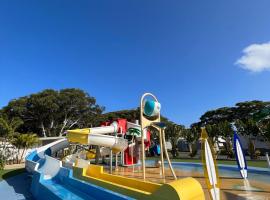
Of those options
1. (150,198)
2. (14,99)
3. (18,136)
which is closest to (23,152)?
(18,136)

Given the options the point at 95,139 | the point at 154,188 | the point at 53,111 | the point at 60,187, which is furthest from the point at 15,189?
the point at 53,111

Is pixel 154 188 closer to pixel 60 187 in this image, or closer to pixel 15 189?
pixel 60 187

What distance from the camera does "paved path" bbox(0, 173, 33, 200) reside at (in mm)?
11198

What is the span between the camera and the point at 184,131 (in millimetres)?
41094

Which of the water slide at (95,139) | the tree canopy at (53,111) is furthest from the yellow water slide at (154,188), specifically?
the tree canopy at (53,111)

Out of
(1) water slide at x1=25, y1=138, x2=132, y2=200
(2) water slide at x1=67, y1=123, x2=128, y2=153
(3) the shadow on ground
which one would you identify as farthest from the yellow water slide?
(3) the shadow on ground

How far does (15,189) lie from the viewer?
13008 millimetres

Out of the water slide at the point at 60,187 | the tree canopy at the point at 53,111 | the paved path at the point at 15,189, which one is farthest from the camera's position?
the tree canopy at the point at 53,111

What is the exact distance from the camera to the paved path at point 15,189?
36.7 ft

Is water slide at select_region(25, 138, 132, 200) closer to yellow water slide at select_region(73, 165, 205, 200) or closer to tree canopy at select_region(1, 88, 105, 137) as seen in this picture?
yellow water slide at select_region(73, 165, 205, 200)

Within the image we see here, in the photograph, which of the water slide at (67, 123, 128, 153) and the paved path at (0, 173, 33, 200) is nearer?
the paved path at (0, 173, 33, 200)

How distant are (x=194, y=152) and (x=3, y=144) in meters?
23.0

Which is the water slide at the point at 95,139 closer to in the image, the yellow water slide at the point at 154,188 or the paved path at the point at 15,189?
the yellow water slide at the point at 154,188

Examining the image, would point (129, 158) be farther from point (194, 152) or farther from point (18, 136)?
point (18, 136)
